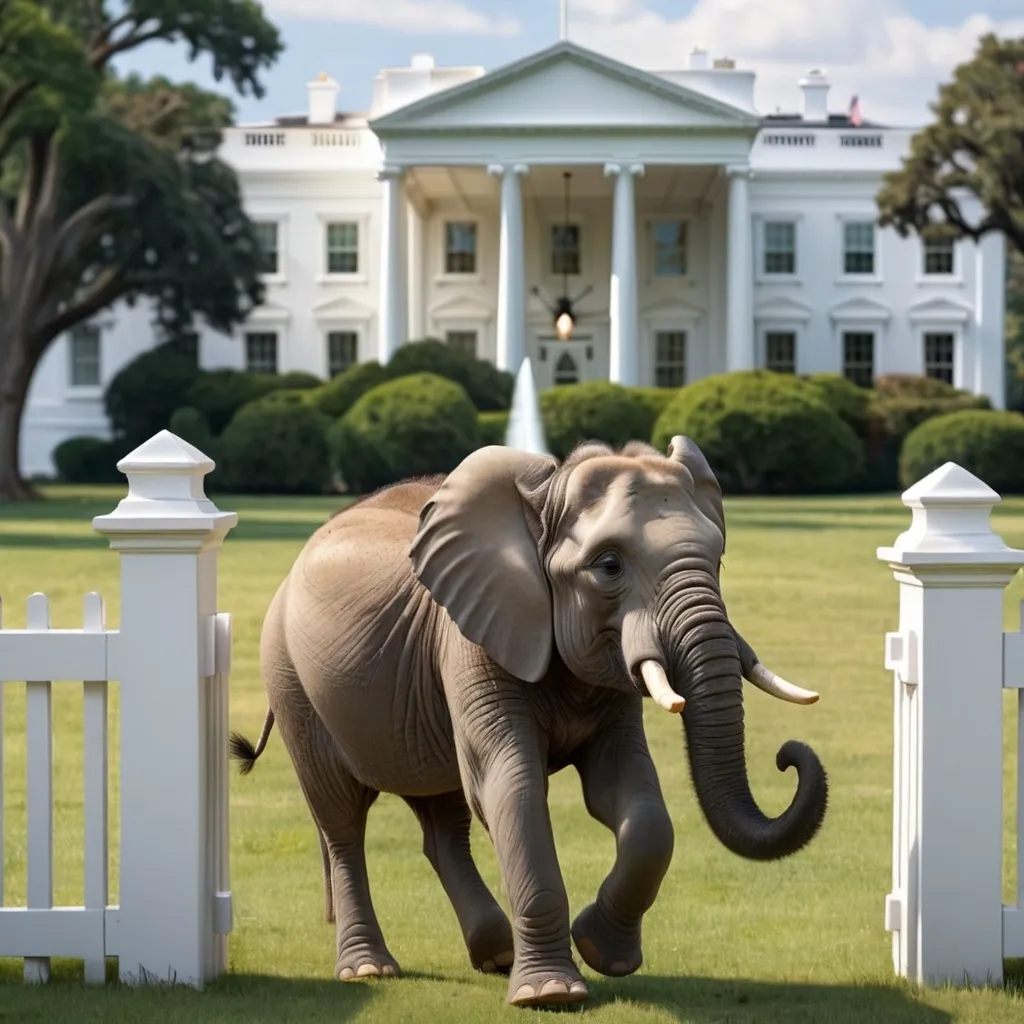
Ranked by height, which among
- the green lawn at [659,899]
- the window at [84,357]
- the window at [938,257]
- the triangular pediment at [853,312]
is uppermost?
the window at [938,257]

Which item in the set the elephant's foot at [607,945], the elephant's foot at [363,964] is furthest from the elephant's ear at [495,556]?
the elephant's foot at [363,964]

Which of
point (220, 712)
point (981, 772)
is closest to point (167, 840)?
point (220, 712)

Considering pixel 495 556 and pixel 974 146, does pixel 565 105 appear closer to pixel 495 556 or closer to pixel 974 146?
pixel 974 146

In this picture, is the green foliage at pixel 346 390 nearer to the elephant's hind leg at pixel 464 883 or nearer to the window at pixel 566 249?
the window at pixel 566 249

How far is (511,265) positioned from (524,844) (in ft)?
163

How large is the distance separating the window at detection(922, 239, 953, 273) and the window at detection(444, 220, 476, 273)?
13649 millimetres

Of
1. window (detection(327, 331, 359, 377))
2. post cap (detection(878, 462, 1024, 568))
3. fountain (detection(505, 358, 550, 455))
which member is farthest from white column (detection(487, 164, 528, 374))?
post cap (detection(878, 462, 1024, 568))

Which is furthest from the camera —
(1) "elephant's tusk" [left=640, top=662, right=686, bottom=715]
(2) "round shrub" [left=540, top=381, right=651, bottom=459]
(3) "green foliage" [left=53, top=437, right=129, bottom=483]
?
(3) "green foliage" [left=53, top=437, right=129, bottom=483]

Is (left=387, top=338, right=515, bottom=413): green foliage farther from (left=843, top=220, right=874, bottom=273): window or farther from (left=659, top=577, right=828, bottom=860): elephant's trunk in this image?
(left=659, top=577, right=828, bottom=860): elephant's trunk

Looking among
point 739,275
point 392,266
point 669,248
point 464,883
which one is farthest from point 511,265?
point 464,883

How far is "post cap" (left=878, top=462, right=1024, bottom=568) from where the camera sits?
4816mm

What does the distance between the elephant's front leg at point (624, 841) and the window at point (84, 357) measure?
56604mm

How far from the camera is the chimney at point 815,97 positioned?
2635 inches

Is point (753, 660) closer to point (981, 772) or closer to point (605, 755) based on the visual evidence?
point (605, 755)
